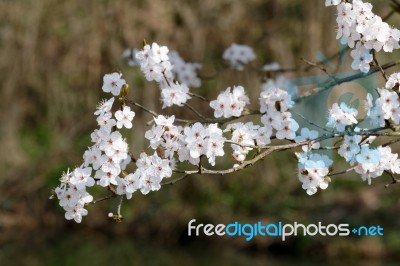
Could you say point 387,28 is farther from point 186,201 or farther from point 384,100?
point 186,201

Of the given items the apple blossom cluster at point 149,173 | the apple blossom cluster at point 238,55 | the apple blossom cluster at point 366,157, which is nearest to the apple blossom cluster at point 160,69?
the apple blossom cluster at point 149,173

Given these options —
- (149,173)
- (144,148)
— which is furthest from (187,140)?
(144,148)

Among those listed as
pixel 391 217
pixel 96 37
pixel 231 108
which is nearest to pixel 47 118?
pixel 96 37

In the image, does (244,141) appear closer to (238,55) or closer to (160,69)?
(160,69)

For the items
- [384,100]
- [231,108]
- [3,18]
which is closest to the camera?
[384,100]

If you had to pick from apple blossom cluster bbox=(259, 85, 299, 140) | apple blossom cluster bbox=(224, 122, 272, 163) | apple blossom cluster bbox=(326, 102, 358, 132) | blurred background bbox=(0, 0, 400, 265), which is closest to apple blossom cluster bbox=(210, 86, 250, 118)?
apple blossom cluster bbox=(259, 85, 299, 140)

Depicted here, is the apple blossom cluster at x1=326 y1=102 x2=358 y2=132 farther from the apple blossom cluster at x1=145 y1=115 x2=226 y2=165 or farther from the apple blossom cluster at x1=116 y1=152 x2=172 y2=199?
the apple blossom cluster at x1=116 y1=152 x2=172 y2=199
